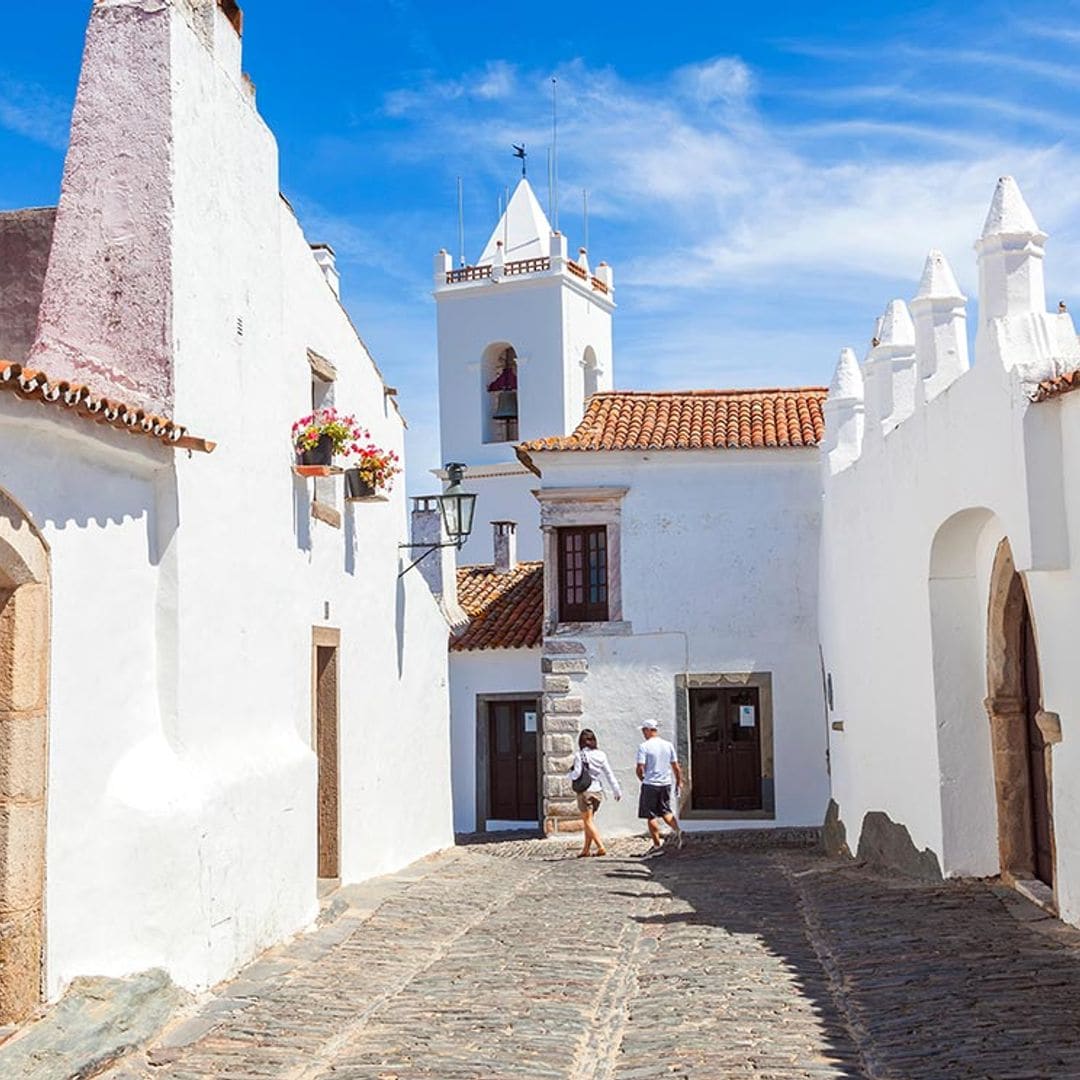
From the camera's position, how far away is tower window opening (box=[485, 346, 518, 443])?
3259 cm

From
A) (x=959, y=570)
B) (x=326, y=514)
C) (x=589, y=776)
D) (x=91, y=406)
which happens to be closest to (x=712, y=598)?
(x=589, y=776)

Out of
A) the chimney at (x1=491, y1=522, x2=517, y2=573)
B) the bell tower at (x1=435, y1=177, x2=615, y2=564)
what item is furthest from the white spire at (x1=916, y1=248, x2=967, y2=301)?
the bell tower at (x1=435, y1=177, x2=615, y2=564)

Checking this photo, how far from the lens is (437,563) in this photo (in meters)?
21.1

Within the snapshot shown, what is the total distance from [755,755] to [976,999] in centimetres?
1212

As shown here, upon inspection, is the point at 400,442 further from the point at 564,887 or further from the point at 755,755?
the point at 755,755

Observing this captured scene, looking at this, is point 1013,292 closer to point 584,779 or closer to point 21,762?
point 21,762

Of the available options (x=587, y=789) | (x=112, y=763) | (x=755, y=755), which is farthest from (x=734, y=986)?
(x=755, y=755)

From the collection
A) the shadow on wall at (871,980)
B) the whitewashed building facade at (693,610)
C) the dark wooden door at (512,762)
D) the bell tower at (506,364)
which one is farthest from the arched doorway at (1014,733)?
Result: the bell tower at (506,364)

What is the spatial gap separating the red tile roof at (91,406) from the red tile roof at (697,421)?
11.7 metres

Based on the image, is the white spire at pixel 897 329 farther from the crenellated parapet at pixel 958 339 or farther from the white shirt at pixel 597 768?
the white shirt at pixel 597 768

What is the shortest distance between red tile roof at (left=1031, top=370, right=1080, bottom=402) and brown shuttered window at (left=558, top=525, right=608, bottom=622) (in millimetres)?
11114

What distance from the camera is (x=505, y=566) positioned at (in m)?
24.1

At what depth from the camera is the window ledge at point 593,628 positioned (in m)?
19.2

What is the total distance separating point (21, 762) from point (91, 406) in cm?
156
